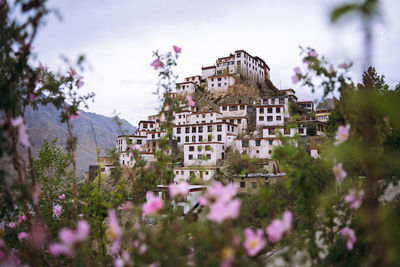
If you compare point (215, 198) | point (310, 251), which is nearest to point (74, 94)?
point (215, 198)

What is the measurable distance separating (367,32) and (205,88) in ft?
197

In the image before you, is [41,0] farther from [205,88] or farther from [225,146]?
[205,88]

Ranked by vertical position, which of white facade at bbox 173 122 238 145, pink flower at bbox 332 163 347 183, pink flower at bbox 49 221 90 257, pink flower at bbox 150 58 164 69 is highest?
white facade at bbox 173 122 238 145

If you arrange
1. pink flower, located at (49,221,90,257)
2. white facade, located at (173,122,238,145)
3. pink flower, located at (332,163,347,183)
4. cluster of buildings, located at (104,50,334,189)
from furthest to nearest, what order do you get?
white facade, located at (173,122,238,145), cluster of buildings, located at (104,50,334,189), pink flower, located at (332,163,347,183), pink flower, located at (49,221,90,257)

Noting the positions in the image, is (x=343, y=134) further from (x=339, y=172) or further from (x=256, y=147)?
(x=256, y=147)

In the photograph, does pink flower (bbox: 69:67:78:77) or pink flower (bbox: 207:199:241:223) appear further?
pink flower (bbox: 69:67:78:77)

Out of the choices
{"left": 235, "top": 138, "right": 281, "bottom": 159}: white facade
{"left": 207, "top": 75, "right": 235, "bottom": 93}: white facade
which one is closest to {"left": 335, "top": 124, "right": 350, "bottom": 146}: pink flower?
{"left": 235, "top": 138, "right": 281, "bottom": 159}: white facade

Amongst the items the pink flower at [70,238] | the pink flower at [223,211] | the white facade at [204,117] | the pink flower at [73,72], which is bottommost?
the pink flower at [70,238]

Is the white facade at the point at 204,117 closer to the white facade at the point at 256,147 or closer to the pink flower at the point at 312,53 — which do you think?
the white facade at the point at 256,147

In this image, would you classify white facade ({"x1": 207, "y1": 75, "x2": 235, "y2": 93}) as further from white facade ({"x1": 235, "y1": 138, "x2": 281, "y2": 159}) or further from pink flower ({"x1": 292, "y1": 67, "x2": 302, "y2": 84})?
pink flower ({"x1": 292, "y1": 67, "x2": 302, "y2": 84})

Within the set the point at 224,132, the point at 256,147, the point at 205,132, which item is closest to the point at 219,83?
the point at 205,132

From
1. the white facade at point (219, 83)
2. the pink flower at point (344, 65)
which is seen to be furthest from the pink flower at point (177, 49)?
the white facade at point (219, 83)

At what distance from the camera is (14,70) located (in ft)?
10.3

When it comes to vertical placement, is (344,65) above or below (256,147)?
above
